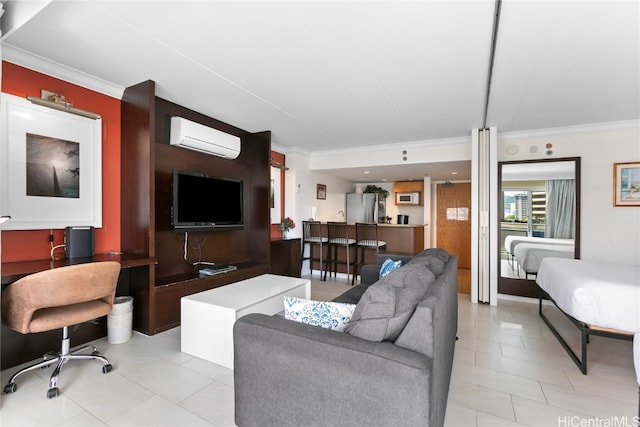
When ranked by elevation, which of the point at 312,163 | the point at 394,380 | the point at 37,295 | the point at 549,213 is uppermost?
the point at 312,163

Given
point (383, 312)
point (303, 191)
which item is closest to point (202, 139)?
point (303, 191)

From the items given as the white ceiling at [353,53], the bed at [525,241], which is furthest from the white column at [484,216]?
the white ceiling at [353,53]

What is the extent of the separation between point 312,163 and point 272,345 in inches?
191

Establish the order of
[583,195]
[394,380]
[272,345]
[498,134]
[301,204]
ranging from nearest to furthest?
[394,380] < [272,345] < [583,195] < [498,134] < [301,204]

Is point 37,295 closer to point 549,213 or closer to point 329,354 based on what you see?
point 329,354

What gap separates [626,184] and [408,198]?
4.05 metres

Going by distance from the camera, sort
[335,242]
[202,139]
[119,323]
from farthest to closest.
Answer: [335,242] → [202,139] → [119,323]

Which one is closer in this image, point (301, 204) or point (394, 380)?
point (394, 380)

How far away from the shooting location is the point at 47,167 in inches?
99.6

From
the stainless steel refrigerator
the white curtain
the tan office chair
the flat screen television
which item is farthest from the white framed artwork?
the stainless steel refrigerator

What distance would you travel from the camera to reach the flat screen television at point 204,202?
3.29 meters

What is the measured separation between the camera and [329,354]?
1.27 meters

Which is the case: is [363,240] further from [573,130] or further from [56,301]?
[56,301]

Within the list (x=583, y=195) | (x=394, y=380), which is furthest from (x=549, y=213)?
(x=394, y=380)
